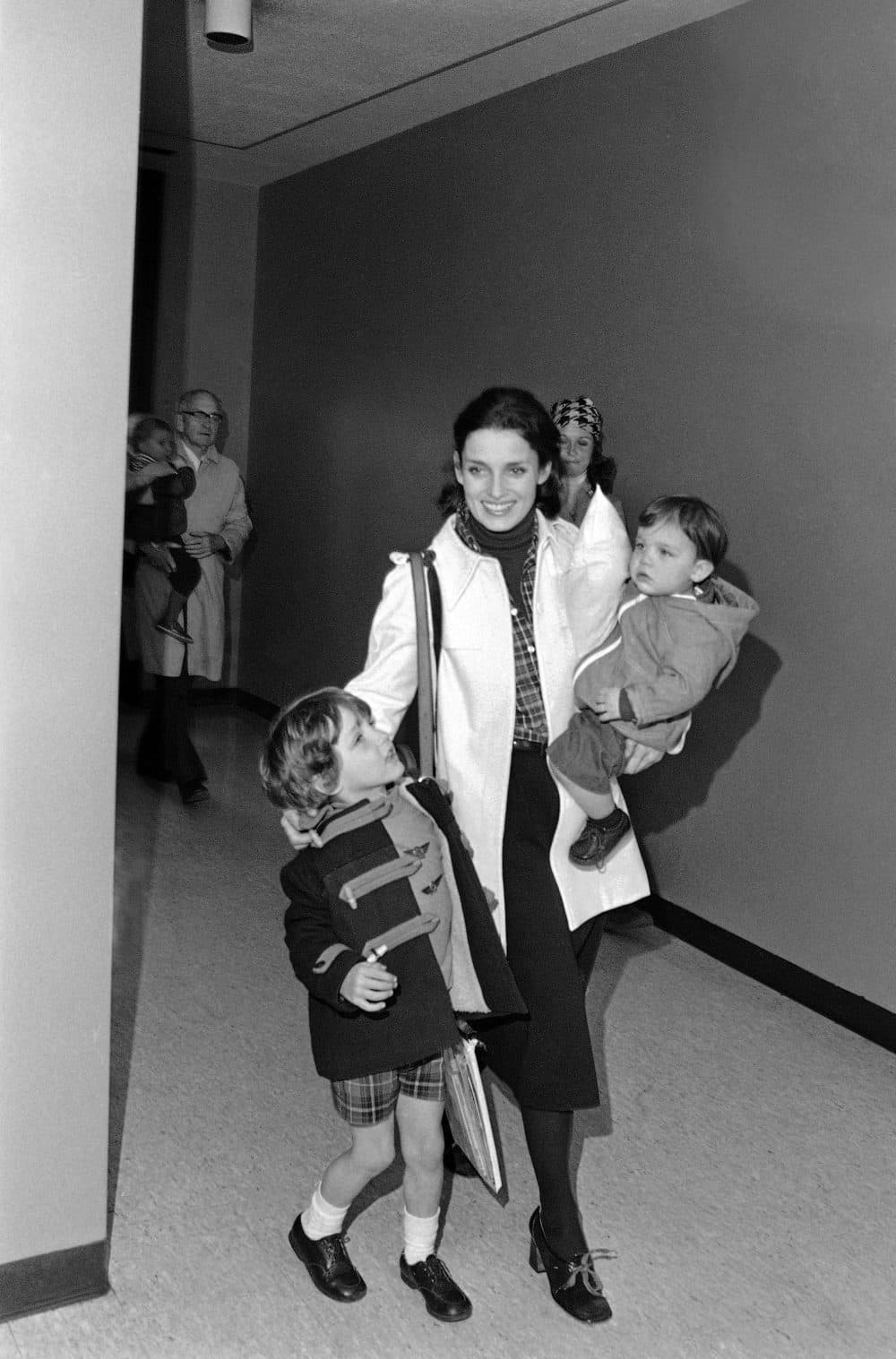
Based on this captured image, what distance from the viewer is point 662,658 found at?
263 centimetres

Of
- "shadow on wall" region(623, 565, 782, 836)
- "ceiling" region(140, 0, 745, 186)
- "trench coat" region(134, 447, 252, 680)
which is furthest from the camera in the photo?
"trench coat" region(134, 447, 252, 680)

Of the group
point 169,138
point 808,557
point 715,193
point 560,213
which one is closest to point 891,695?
point 808,557

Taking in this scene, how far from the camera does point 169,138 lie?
6.87 metres

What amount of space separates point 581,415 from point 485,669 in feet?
7.10

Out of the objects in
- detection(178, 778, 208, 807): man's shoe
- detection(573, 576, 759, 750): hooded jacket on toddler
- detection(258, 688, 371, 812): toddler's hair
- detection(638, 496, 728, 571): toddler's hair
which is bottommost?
detection(178, 778, 208, 807): man's shoe

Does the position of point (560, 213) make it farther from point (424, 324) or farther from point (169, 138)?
point (169, 138)

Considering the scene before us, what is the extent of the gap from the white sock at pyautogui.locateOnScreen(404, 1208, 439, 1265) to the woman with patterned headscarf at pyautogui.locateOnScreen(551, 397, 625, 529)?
2437mm

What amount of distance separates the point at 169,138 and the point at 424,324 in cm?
181

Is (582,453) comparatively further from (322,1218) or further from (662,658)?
(322,1218)

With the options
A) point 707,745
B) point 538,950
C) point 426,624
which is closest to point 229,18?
point 707,745

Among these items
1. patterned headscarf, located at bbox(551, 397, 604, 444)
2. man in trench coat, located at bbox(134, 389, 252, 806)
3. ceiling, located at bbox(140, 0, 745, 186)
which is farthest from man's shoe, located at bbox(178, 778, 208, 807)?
ceiling, located at bbox(140, 0, 745, 186)

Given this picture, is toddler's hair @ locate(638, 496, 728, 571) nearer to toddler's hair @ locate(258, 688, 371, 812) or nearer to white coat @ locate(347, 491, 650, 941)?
white coat @ locate(347, 491, 650, 941)

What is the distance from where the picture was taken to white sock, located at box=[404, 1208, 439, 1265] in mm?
2463

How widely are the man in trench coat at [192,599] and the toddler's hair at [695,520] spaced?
11.4ft
